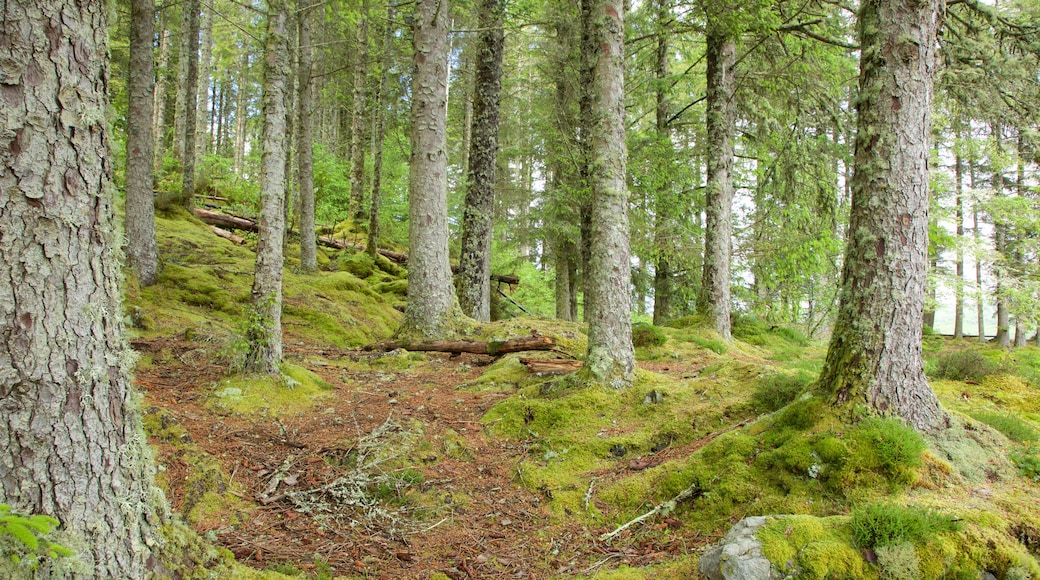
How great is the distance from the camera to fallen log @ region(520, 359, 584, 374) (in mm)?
6441

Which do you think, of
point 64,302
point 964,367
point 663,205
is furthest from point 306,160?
point 964,367

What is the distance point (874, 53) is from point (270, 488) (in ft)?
17.7

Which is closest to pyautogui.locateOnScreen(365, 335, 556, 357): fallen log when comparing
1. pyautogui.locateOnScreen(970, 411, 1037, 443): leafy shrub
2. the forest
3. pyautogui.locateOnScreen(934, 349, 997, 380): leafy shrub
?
the forest

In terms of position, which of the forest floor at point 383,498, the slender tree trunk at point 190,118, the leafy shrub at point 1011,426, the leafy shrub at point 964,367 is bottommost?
the forest floor at point 383,498

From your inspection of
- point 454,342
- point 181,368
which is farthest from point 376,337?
point 181,368

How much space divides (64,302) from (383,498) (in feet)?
8.70

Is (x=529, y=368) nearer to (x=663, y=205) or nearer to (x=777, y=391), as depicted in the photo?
(x=777, y=391)

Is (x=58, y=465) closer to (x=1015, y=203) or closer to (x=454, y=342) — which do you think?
(x=454, y=342)

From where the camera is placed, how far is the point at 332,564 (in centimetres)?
318

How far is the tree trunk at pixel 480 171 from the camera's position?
10.2m

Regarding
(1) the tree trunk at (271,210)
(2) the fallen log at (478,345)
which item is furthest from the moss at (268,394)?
(2) the fallen log at (478,345)

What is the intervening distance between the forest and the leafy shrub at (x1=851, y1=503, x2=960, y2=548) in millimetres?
15

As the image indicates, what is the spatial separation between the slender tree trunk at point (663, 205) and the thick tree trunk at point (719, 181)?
1.10 m

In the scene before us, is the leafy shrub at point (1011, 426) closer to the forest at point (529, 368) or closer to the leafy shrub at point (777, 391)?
the forest at point (529, 368)
